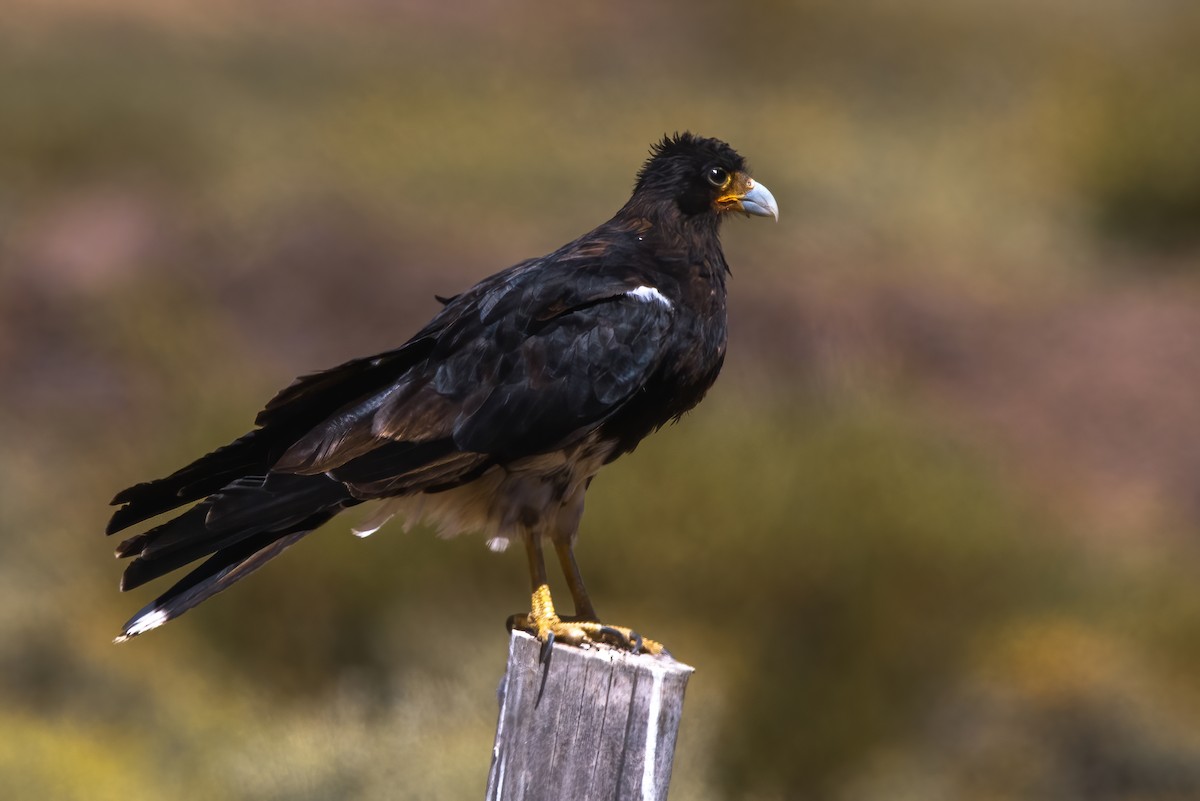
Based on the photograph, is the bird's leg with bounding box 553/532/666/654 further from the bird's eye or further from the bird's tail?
the bird's eye

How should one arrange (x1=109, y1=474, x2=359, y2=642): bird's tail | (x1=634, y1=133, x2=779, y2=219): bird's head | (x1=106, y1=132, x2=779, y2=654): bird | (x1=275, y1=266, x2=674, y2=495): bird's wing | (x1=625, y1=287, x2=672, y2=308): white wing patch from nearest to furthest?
(x1=109, y1=474, x2=359, y2=642): bird's tail
(x1=106, y1=132, x2=779, y2=654): bird
(x1=275, y1=266, x2=674, y2=495): bird's wing
(x1=625, y1=287, x2=672, y2=308): white wing patch
(x1=634, y1=133, x2=779, y2=219): bird's head

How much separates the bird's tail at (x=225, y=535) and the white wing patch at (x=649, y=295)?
3.16 ft

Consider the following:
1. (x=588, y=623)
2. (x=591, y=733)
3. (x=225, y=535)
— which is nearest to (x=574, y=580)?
(x=588, y=623)

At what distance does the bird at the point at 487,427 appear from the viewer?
166 inches

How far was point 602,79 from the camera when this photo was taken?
70.2 feet

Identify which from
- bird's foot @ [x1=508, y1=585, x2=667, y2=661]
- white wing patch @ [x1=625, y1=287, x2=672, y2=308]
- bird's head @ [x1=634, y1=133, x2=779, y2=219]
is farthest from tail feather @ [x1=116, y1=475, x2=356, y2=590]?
bird's head @ [x1=634, y1=133, x2=779, y2=219]

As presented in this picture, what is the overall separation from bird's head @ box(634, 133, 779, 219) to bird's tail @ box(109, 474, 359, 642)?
1.43m

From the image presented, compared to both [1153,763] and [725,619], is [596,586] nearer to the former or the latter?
[725,619]

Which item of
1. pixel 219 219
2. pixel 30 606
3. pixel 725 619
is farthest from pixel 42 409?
pixel 725 619

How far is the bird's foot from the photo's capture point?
4.19 m

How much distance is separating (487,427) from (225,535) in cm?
74

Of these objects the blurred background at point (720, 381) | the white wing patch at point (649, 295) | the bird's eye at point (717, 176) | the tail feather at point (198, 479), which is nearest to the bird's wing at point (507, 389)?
the white wing patch at point (649, 295)

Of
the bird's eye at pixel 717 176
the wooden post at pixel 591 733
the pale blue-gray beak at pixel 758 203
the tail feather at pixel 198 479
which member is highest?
the bird's eye at pixel 717 176

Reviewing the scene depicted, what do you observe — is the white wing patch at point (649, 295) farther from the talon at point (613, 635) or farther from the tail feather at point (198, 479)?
the tail feather at point (198, 479)
